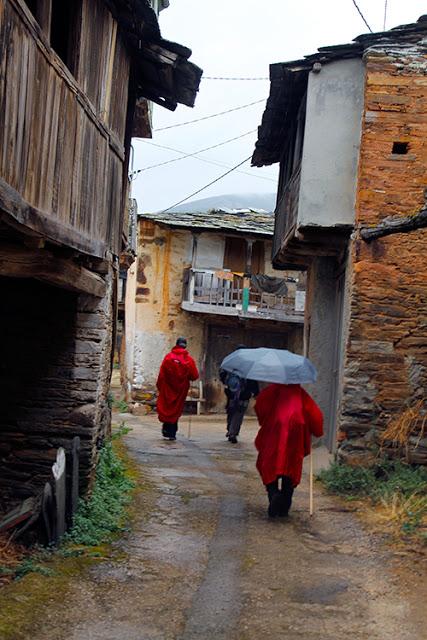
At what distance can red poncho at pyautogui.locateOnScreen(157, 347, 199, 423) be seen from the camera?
13.1 meters

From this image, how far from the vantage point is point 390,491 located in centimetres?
863

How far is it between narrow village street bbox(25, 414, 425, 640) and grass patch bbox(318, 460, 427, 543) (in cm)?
33

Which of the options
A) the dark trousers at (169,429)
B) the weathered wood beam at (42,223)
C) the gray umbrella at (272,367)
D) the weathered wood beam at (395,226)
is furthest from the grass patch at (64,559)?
the dark trousers at (169,429)

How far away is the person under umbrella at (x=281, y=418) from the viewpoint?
773cm

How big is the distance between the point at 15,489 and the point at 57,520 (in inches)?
55.6

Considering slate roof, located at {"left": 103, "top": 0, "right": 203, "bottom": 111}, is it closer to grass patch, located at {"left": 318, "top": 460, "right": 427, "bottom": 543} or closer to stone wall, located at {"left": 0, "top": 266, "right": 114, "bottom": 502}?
stone wall, located at {"left": 0, "top": 266, "right": 114, "bottom": 502}

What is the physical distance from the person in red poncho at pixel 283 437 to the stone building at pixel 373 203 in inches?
85.3

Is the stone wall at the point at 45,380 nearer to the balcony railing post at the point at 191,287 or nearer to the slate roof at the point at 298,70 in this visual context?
the slate roof at the point at 298,70

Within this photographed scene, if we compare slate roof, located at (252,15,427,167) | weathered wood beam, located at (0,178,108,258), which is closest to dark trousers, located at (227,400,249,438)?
slate roof, located at (252,15,427,167)

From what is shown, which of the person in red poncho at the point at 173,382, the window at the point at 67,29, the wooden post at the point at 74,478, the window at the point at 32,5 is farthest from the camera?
the person in red poncho at the point at 173,382

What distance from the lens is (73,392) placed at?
7.53 m

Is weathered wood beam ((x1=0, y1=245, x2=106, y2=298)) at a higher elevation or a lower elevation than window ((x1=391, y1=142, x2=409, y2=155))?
lower

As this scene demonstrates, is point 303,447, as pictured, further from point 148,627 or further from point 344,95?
point 344,95

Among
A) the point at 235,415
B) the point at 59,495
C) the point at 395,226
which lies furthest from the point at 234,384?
the point at 59,495
